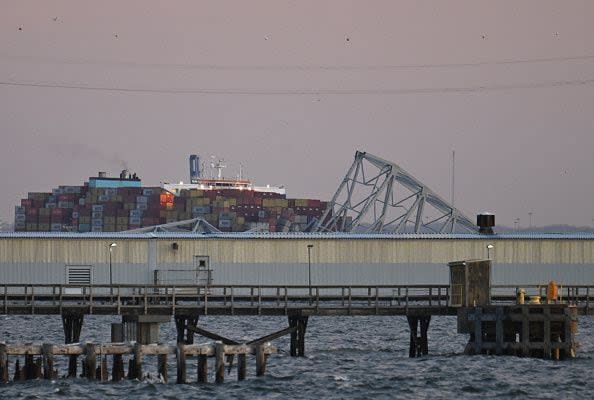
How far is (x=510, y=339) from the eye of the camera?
68000 mm

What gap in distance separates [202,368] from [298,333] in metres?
13.9

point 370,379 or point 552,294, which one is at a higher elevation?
point 552,294

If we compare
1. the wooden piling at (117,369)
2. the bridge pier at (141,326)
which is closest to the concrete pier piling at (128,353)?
the wooden piling at (117,369)

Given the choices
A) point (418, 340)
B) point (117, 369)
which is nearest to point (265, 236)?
point (418, 340)

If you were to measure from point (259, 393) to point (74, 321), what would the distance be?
17.8 metres

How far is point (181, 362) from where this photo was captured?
5616 centimetres

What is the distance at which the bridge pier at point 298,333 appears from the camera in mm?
69925

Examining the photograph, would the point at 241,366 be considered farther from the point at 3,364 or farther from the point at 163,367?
the point at 3,364

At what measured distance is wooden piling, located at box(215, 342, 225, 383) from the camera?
5555 cm

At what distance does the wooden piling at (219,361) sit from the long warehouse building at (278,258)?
40.7 meters

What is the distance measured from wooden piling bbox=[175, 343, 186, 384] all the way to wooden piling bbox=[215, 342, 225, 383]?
4.16 feet

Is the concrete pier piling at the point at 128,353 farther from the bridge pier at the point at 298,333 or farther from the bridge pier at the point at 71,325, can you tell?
the bridge pier at the point at 71,325

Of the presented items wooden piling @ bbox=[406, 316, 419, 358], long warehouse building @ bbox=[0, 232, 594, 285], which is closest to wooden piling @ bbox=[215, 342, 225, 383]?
wooden piling @ bbox=[406, 316, 419, 358]

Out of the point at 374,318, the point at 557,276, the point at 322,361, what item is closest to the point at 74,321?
the point at 322,361
